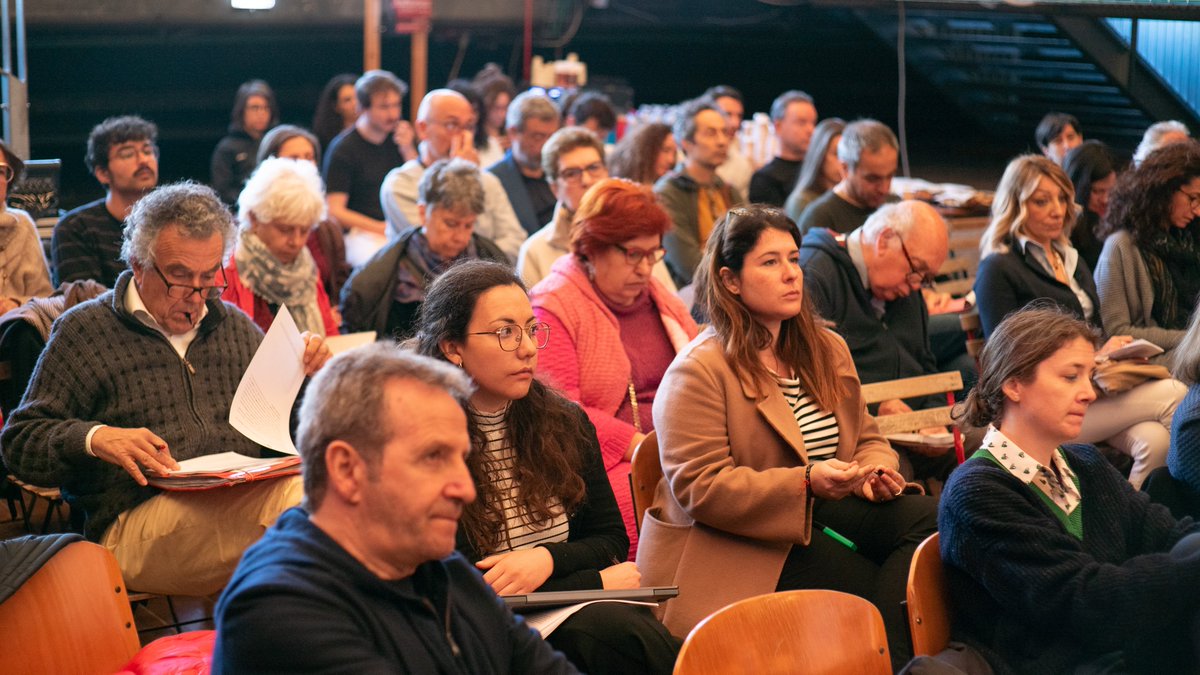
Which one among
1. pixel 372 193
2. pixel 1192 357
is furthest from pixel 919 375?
pixel 372 193

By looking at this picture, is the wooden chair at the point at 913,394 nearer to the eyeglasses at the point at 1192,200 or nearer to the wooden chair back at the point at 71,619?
the eyeglasses at the point at 1192,200

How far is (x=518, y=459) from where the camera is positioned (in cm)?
251

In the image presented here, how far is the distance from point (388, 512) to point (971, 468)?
1260 mm

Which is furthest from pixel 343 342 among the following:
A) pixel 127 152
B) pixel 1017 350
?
pixel 1017 350

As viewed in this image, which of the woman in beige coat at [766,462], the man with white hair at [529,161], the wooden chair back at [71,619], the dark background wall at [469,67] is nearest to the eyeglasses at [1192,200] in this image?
the woman in beige coat at [766,462]

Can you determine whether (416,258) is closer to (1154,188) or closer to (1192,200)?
(1154,188)

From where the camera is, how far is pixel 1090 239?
17.3 ft

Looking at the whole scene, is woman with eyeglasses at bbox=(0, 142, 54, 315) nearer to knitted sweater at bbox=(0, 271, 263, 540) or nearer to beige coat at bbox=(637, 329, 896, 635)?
knitted sweater at bbox=(0, 271, 263, 540)

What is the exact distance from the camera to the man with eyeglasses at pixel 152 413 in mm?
2742

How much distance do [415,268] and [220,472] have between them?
5.89 feet

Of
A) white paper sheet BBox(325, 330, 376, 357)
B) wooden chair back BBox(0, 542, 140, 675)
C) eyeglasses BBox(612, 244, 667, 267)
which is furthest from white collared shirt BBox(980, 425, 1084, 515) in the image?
white paper sheet BBox(325, 330, 376, 357)

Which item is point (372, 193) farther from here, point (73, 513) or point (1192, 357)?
point (1192, 357)

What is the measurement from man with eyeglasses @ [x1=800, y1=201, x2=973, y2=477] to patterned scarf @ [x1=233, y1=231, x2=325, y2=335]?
161cm

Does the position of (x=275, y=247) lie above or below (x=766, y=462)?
above
